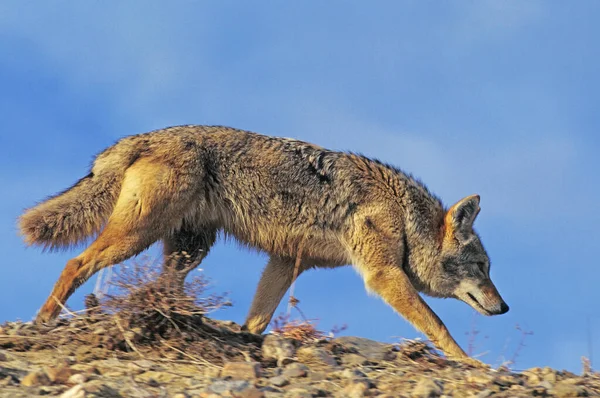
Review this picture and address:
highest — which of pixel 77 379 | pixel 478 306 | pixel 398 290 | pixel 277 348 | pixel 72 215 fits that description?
pixel 478 306

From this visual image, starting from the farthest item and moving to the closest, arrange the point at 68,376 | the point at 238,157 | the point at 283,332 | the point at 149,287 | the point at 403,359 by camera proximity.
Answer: the point at 238,157 < the point at 283,332 < the point at 403,359 < the point at 149,287 < the point at 68,376

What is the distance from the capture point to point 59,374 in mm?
5359

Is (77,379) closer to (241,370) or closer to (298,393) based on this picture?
(241,370)

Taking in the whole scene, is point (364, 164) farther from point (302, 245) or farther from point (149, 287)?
point (149, 287)

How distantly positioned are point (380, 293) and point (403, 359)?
1.58 meters

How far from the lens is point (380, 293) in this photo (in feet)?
27.8

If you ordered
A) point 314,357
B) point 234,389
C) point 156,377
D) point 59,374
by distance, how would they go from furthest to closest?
point 314,357, point 156,377, point 59,374, point 234,389

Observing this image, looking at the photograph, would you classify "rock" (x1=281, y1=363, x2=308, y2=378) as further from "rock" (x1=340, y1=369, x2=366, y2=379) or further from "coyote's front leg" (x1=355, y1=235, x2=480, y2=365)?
"coyote's front leg" (x1=355, y1=235, x2=480, y2=365)

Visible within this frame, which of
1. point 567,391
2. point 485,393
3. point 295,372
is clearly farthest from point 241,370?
point 567,391

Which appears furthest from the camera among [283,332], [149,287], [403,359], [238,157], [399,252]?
[399,252]

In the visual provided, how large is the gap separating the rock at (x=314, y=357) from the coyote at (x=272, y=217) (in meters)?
1.82

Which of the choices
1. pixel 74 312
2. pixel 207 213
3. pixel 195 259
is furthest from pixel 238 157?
pixel 74 312

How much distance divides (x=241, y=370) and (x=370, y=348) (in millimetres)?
1956

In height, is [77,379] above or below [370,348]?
below
